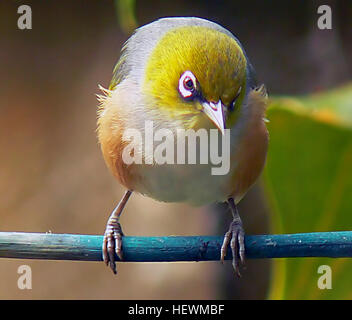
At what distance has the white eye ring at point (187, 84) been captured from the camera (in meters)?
1.21

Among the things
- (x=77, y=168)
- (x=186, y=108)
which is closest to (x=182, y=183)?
(x=186, y=108)

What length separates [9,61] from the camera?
2682 mm

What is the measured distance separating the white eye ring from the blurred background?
1142 mm

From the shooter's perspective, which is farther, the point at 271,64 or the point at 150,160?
the point at 271,64

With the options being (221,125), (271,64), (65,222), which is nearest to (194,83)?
(221,125)

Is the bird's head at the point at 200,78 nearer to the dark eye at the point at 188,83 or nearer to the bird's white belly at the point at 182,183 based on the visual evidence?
the dark eye at the point at 188,83

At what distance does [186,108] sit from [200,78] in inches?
3.0

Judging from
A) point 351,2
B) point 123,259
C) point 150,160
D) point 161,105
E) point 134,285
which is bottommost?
point 134,285

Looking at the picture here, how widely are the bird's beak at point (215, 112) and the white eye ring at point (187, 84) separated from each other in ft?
0.12

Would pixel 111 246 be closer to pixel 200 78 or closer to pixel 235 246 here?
pixel 235 246

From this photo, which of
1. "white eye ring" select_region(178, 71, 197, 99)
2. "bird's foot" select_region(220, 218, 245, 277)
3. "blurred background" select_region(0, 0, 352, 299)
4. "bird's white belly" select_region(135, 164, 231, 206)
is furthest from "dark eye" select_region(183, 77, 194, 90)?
"blurred background" select_region(0, 0, 352, 299)

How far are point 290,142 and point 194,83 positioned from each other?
32cm

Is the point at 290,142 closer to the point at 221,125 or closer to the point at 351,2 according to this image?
the point at 221,125

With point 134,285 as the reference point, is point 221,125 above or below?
above
